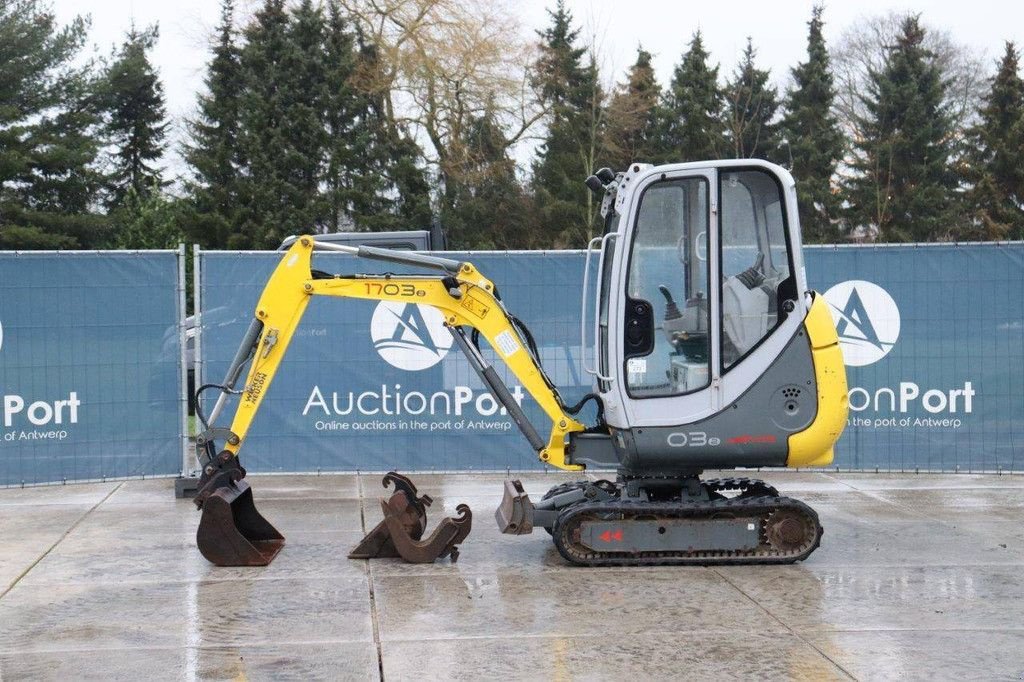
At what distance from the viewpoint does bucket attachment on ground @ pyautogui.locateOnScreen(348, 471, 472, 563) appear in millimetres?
8586

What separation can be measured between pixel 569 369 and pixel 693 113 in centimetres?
3717

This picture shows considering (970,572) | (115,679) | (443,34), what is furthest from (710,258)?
(443,34)

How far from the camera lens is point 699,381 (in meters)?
8.45

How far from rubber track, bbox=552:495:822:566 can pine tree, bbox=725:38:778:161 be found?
4298 cm

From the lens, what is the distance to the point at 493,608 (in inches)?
291

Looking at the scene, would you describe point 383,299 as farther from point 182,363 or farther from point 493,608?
point 182,363

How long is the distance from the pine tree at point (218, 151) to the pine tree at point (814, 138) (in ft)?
68.6

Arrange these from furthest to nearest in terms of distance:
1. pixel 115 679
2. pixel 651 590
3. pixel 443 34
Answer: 1. pixel 443 34
2. pixel 651 590
3. pixel 115 679

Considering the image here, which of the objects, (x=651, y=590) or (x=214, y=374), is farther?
(x=214, y=374)

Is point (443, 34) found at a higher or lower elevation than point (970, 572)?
higher

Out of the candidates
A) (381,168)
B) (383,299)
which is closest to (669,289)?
(383,299)

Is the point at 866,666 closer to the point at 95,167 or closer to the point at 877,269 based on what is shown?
the point at 877,269

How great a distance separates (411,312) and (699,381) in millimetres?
4996

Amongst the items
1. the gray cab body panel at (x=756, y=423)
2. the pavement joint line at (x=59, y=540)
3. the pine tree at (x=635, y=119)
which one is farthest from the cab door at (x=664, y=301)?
the pine tree at (x=635, y=119)
